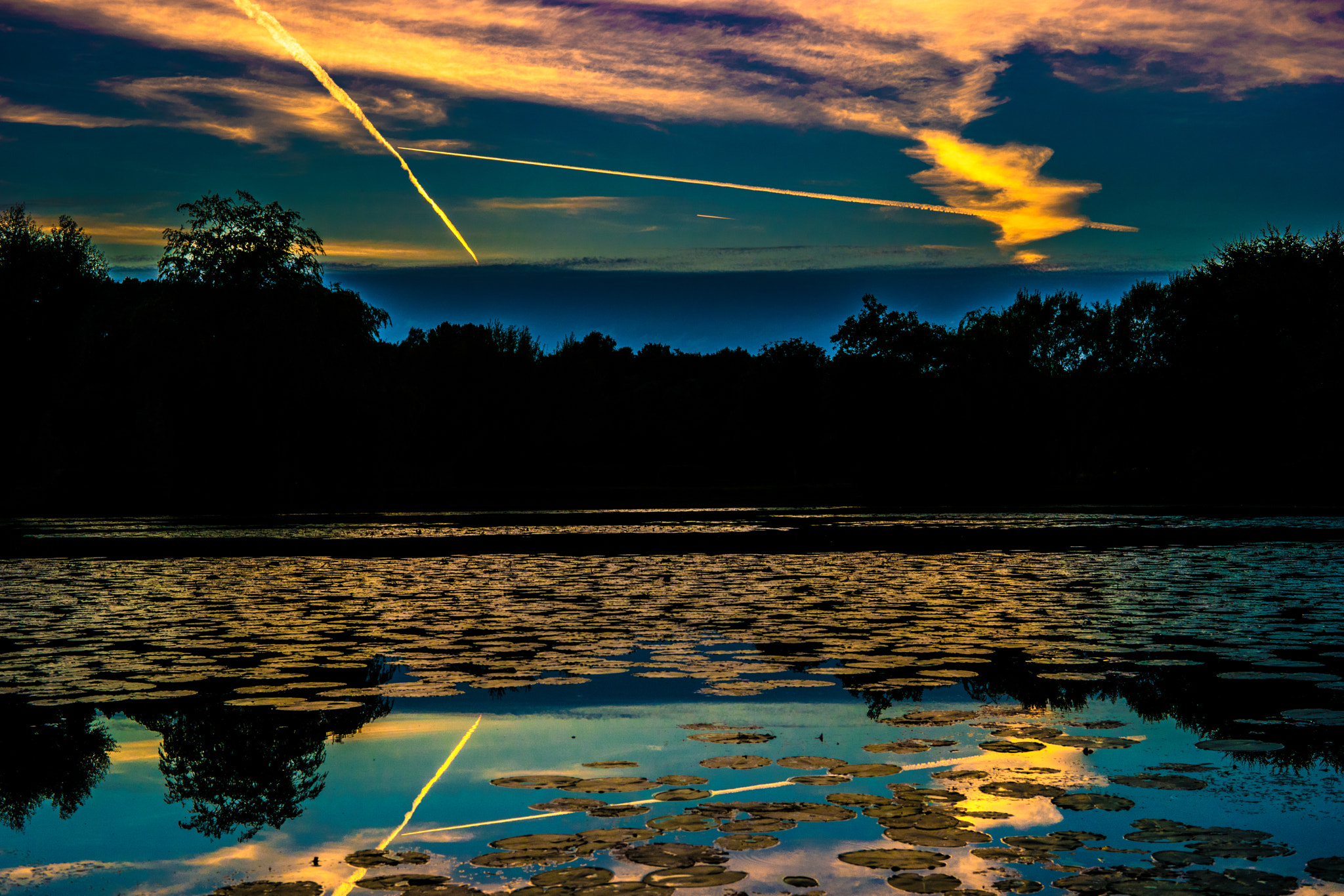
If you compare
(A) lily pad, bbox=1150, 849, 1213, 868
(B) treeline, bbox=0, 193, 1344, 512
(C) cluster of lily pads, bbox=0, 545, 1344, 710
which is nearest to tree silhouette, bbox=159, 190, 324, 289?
(B) treeline, bbox=0, 193, 1344, 512

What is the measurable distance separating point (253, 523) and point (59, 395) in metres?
36.0

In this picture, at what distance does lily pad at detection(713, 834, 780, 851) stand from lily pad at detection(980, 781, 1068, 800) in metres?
1.37

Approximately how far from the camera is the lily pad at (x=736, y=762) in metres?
6.16

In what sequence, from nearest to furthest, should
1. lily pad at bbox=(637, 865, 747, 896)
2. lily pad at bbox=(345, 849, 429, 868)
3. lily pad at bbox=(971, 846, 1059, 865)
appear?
1. lily pad at bbox=(637, 865, 747, 896)
2. lily pad at bbox=(971, 846, 1059, 865)
3. lily pad at bbox=(345, 849, 429, 868)

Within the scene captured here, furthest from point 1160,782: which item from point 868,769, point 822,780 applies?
point 822,780

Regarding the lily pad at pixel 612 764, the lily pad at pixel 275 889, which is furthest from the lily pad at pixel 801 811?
the lily pad at pixel 275 889

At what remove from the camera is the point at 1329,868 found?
4.34m

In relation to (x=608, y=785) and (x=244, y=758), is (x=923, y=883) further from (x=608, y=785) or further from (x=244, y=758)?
(x=244, y=758)

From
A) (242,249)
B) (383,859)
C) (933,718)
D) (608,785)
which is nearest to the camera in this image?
(383,859)

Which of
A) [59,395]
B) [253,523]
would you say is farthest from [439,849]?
[59,395]

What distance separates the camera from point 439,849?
4824 mm

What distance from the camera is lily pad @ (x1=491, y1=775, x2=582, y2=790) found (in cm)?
584

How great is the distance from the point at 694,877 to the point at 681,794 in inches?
50.4

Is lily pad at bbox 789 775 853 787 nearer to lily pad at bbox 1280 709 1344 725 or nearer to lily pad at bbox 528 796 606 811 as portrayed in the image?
lily pad at bbox 528 796 606 811
